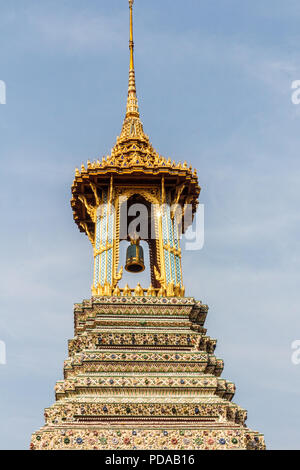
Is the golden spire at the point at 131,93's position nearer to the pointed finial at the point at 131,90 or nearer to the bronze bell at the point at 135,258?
the pointed finial at the point at 131,90

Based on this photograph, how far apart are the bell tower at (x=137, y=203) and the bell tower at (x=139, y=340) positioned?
46 mm

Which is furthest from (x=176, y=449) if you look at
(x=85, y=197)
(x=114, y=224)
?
(x=85, y=197)

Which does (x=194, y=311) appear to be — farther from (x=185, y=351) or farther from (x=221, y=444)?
(x=221, y=444)

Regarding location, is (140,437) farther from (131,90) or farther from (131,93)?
(131,90)

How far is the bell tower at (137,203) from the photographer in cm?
3141

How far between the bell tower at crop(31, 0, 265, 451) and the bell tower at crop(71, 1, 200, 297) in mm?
46

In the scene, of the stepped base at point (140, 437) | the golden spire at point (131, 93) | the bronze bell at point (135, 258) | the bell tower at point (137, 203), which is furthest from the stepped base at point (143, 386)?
the golden spire at point (131, 93)

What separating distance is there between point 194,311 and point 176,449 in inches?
313

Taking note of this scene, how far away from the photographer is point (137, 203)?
35.0 m

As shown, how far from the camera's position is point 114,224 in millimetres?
32562

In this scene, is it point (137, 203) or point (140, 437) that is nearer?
point (140, 437)

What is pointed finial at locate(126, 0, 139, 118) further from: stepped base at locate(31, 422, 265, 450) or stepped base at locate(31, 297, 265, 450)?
stepped base at locate(31, 422, 265, 450)

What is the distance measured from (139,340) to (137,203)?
28.2 ft

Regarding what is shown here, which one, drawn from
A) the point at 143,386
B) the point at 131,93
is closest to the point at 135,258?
the point at 143,386
